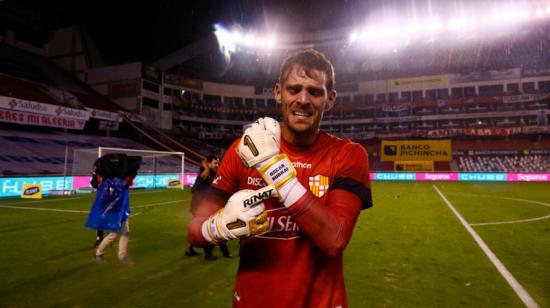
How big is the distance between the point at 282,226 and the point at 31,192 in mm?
20554

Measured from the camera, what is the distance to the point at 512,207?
1409cm

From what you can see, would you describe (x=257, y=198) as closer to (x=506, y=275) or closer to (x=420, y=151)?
(x=506, y=275)

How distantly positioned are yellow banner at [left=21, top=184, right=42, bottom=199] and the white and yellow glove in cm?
2033

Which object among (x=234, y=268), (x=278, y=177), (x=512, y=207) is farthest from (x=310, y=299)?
(x=512, y=207)

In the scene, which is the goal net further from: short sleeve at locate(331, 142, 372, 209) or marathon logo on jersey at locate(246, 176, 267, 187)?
short sleeve at locate(331, 142, 372, 209)

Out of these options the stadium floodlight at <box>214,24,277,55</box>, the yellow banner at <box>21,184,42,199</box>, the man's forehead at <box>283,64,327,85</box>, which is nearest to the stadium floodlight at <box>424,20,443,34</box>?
the stadium floodlight at <box>214,24,277,55</box>

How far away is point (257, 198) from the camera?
1.69m

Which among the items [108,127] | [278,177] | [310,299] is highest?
[108,127]

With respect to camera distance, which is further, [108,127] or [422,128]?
[422,128]

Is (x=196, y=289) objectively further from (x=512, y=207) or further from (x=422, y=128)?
(x=422, y=128)

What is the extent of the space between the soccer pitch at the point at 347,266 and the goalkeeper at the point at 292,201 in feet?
9.59

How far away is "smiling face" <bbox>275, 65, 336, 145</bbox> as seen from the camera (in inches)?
77.4

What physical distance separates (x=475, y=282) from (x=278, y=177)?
511 centimetres

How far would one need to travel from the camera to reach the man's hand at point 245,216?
1693 mm
